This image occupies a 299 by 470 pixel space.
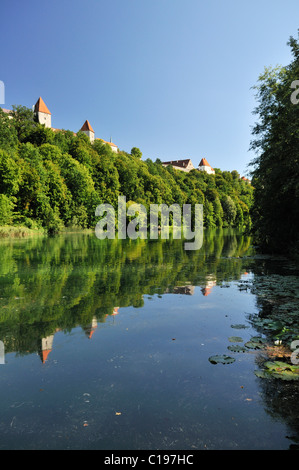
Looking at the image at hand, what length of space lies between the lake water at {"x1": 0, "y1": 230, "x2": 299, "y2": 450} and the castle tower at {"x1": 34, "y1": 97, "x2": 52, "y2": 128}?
107 m

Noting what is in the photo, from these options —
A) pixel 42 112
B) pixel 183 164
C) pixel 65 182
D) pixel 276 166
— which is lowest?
pixel 276 166

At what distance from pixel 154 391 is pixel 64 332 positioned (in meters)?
2.91

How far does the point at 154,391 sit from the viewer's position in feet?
13.8

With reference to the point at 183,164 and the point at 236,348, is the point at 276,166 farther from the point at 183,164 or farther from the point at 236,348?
the point at 183,164

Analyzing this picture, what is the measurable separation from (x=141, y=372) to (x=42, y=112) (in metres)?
114

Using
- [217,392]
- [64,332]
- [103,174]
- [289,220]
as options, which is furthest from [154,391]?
[103,174]

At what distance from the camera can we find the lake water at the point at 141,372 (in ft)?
11.0

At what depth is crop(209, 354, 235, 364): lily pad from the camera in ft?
16.7

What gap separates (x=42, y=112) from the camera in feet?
344

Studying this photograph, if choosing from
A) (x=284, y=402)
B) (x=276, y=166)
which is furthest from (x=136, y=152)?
(x=284, y=402)

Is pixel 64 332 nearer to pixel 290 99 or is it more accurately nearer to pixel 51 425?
pixel 51 425

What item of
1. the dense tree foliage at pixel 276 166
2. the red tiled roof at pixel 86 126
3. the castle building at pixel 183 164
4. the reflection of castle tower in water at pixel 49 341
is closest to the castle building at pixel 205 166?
the castle building at pixel 183 164

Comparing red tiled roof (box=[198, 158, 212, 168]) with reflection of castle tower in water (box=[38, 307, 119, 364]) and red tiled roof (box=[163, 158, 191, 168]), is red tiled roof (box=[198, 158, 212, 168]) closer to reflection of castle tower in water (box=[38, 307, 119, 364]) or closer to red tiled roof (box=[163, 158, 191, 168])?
red tiled roof (box=[163, 158, 191, 168])

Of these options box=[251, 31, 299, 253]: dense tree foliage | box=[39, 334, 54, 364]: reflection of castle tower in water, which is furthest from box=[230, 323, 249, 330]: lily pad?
box=[251, 31, 299, 253]: dense tree foliage
